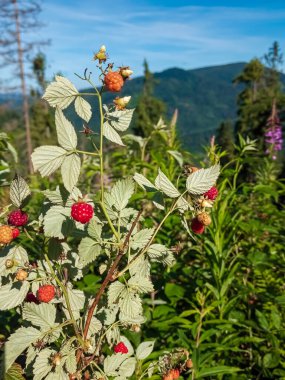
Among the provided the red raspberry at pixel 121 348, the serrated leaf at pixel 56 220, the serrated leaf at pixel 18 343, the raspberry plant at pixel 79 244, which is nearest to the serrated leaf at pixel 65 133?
the raspberry plant at pixel 79 244

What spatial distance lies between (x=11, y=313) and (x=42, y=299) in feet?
4.45

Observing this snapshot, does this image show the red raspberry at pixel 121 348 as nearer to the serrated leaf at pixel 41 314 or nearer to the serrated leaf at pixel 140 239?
the serrated leaf at pixel 41 314

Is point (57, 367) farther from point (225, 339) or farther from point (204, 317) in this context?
point (204, 317)

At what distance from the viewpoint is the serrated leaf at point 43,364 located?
150cm

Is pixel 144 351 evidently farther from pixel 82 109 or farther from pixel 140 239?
pixel 82 109

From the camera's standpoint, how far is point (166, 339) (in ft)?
8.86

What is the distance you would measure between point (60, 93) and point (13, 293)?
79cm

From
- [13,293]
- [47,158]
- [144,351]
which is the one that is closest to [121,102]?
[47,158]

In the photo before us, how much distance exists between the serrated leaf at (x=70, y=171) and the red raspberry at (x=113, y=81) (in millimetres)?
254

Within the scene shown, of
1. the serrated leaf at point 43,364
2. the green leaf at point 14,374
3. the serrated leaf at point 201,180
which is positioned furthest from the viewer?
the green leaf at point 14,374

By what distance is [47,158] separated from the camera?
1.31m

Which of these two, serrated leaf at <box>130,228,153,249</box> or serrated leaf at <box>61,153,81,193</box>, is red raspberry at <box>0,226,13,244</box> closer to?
serrated leaf at <box>61,153,81,193</box>

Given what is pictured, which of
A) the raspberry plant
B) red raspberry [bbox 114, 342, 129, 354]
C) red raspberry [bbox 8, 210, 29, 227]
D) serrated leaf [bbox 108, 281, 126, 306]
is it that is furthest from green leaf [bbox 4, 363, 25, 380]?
red raspberry [bbox 8, 210, 29, 227]

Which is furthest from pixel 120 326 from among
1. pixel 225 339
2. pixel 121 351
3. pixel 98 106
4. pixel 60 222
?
pixel 98 106
